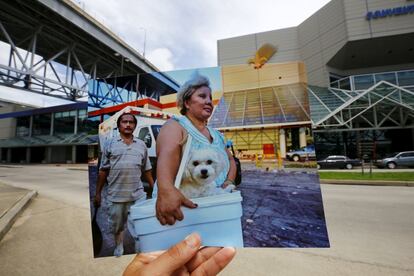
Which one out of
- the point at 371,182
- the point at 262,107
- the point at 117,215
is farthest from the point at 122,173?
the point at 371,182

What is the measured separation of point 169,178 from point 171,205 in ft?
0.54

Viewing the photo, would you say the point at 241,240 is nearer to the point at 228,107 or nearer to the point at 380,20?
the point at 228,107

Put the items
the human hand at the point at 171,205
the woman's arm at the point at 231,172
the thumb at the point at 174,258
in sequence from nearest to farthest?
1. the thumb at the point at 174,258
2. the human hand at the point at 171,205
3. the woman's arm at the point at 231,172

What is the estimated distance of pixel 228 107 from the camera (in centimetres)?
154

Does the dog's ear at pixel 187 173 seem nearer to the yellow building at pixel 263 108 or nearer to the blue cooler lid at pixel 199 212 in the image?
the blue cooler lid at pixel 199 212

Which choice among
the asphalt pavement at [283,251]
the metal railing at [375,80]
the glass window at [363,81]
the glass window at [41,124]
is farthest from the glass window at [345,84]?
the glass window at [41,124]

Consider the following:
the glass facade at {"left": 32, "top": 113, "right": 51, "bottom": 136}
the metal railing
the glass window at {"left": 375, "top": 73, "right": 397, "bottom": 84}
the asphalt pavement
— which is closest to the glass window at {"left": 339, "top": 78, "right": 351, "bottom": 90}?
the metal railing

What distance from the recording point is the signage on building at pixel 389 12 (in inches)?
723

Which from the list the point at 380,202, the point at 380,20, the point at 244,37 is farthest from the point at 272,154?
the point at 380,20

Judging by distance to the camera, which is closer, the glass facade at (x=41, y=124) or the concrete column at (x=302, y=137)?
the concrete column at (x=302, y=137)

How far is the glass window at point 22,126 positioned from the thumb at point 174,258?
4217 cm

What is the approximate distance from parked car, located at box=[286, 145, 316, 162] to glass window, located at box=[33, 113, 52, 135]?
3599 centimetres

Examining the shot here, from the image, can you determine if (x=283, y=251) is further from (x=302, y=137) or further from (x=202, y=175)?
(x=202, y=175)

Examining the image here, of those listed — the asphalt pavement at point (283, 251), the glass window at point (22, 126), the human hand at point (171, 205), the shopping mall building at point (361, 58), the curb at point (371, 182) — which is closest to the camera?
the human hand at point (171, 205)
